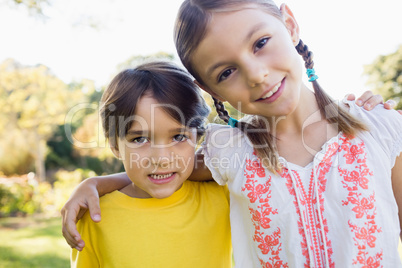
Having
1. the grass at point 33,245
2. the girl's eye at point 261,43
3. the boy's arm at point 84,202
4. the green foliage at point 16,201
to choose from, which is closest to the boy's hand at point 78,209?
the boy's arm at point 84,202

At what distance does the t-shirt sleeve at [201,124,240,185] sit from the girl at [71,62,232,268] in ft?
0.26

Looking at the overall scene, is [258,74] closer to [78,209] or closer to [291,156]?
[291,156]

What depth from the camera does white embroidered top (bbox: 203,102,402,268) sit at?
1.36 metres

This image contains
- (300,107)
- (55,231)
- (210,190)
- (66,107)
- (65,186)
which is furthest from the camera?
(66,107)

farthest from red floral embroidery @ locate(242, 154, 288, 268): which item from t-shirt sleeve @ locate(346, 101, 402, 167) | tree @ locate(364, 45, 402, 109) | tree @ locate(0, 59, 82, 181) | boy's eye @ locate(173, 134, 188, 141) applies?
tree @ locate(364, 45, 402, 109)

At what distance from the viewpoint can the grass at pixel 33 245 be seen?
15.2 ft

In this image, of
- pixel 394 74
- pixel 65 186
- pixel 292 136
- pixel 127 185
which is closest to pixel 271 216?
pixel 292 136

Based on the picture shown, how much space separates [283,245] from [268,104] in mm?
598

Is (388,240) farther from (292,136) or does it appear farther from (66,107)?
(66,107)

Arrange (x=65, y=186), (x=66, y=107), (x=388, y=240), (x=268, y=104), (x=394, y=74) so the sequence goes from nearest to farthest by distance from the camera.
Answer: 1. (x=388, y=240)
2. (x=268, y=104)
3. (x=65, y=186)
4. (x=66, y=107)
5. (x=394, y=74)

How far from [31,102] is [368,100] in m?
12.8

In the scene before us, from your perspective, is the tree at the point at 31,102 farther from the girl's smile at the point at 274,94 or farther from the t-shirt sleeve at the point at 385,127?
the t-shirt sleeve at the point at 385,127

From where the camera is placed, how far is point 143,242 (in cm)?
165

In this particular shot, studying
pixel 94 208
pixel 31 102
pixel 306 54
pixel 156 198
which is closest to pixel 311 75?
pixel 306 54
